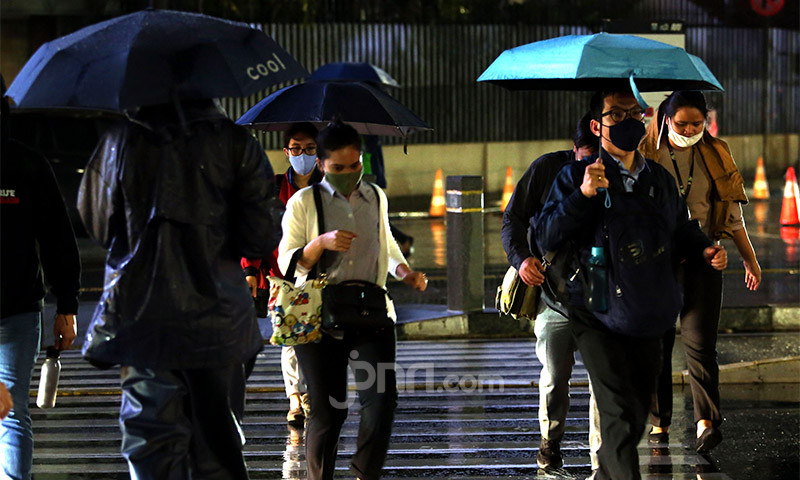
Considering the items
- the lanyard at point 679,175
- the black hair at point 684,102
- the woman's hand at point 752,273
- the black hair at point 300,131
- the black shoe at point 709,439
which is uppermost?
the black hair at point 684,102

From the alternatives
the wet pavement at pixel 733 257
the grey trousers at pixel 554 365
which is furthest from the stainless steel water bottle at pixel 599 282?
the wet pavement at pixel 733 257

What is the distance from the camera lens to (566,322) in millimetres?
6480

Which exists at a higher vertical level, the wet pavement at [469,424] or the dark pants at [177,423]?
the dark pants at [177,423]

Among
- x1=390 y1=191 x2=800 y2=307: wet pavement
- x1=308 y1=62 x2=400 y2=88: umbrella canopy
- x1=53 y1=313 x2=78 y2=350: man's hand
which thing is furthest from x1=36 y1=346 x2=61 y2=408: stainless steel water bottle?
x1=308 y1=62 x2=400 y2=88: umbrella canopy

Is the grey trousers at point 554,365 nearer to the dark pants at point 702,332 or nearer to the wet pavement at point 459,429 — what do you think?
the wet pavement at point 459,429

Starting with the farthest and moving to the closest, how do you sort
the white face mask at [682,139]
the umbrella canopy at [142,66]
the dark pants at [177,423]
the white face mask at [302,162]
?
the white face mask at [302,162] < the white face mask at [682,139] < the dark pants at [177,423] < the umbrella canopy at [142,66]

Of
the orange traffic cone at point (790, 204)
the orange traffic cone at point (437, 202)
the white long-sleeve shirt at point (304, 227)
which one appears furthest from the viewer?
the orange traffic cone at point (437, 202)

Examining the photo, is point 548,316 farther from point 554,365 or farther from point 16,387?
point 16,387

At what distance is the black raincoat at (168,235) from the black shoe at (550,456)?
258cm

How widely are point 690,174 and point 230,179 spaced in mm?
3239

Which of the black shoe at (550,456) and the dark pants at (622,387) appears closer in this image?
the dark pants at (622,387)

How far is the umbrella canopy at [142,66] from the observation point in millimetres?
4293

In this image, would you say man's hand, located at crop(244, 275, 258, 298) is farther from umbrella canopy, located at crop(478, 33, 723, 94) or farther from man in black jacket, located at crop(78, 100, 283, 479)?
man in black jacket, located at crop(78, 100, 283, 479)

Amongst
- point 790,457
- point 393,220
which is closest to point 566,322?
point 790,457
